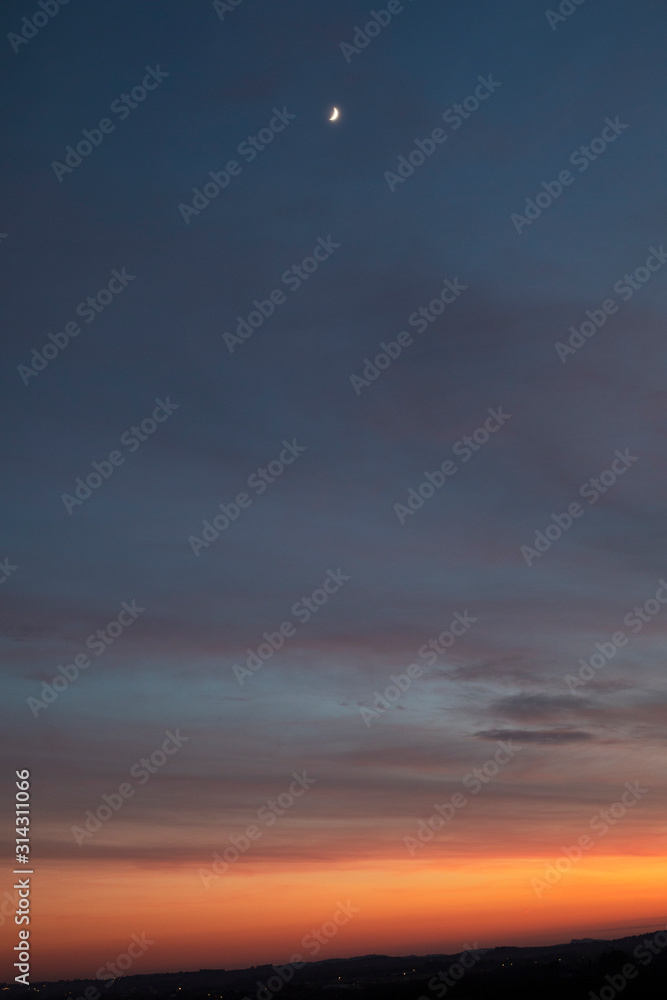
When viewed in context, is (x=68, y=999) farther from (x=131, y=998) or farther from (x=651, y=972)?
(x=651, y=972)

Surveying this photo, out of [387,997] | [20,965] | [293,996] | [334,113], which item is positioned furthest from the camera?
[293,996]

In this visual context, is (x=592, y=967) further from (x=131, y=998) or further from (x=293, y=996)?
(x=131, y=998)

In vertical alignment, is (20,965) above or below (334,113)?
below

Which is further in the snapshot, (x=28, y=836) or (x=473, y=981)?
(x=473, y=981)

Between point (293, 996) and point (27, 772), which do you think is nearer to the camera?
point (27, 772)

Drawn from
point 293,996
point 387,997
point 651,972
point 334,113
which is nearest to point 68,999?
point 293,996

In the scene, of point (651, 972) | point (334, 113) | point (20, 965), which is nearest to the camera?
point (334, 113)

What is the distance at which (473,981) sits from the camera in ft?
528

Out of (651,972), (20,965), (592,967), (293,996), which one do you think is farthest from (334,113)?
(293,996)

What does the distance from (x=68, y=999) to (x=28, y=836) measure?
160 meters

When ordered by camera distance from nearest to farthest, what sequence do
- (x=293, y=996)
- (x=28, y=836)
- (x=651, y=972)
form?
1. (x=28, y=836)
2. (x=651, y=972)
3. (x=293, y=996)

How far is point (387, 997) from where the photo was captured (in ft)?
476

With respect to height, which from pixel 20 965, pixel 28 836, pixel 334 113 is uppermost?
pixel 334 113

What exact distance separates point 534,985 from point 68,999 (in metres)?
102
